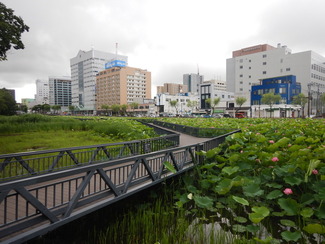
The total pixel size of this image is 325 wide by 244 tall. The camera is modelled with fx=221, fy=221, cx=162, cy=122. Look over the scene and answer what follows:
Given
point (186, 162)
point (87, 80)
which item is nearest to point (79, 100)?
point (87, 80)

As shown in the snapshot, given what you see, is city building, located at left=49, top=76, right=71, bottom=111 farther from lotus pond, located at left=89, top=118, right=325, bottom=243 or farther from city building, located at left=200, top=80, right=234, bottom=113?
lotus pond, located at left=89, top=118, right=325, bottom=243

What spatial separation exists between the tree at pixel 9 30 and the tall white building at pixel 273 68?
67635 millimetres

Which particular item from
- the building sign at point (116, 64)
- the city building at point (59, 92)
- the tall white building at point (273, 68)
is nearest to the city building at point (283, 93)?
the tall white building at point (273, 68)

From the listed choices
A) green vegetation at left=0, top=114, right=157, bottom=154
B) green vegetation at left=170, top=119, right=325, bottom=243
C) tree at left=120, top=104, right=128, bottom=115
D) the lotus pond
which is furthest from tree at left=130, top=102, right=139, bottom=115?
the lotus pond

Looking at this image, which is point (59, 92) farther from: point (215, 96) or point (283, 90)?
point (283, 90)

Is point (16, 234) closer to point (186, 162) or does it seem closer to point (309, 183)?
point (186, 162)

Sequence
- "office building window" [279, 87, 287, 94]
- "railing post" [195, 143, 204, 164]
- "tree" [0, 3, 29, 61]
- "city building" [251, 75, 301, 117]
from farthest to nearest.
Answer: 1. "office building window" [279, 87, 287, 94]
2. "city building" [251, 75, 301, 117]
3. "tree" [0, 3, 29, 61]
4. "railing post" [195, 143, 204, 164]

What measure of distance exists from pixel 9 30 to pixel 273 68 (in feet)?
254

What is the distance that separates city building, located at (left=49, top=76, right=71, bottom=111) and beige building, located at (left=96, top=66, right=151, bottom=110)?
62.3 meters

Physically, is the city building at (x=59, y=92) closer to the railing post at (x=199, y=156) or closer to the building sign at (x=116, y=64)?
the building sign at (x=116, y=64)

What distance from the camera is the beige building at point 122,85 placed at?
111750mm

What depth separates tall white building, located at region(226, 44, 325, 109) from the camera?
68.6m

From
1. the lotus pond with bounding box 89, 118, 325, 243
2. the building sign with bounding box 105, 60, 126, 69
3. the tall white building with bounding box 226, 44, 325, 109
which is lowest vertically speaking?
the lotus pond with bounding box 89, 118, 325, 243

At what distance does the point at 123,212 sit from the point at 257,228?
340cm
